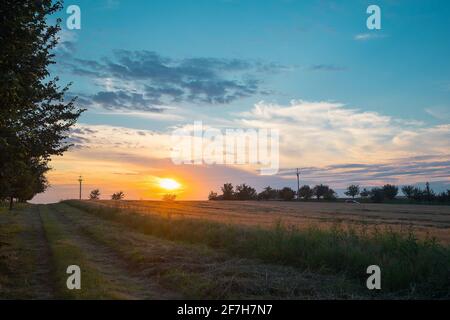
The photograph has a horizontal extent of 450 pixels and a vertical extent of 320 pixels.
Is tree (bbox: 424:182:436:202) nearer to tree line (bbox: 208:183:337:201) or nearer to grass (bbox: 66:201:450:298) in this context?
tree line (bbox: 208:183:337:201)

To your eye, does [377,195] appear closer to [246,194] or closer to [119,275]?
[246,194]

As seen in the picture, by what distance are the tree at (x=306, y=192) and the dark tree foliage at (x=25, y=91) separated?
123515 mm

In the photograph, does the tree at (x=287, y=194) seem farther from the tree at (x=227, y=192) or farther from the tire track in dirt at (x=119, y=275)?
the tire track in dirt at (x=119, y=275)

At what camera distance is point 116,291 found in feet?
40.6

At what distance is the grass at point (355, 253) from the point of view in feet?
40.4

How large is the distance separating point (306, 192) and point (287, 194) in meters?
5.89

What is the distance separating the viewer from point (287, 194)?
146 meters

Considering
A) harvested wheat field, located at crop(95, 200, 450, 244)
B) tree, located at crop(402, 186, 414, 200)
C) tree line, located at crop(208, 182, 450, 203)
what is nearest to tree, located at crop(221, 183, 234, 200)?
tree line, located at crop(208, 182, 450, 203)

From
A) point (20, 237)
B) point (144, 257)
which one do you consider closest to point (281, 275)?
point (144, 257)

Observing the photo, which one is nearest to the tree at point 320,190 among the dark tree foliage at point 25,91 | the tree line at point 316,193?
the tree line at point 316,193

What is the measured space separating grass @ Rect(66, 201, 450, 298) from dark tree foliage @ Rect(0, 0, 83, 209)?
873 centimetres
